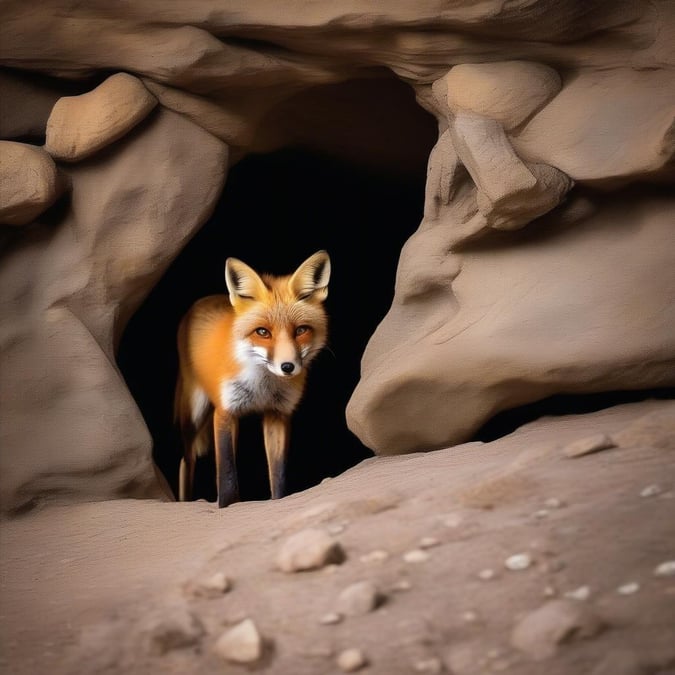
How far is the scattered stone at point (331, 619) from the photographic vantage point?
1993 millimetres

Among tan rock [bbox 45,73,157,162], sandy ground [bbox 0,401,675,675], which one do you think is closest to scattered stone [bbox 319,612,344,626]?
sandy ground [bbox 0,401,675,675]

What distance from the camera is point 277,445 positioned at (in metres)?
4.03

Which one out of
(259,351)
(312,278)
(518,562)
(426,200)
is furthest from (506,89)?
(518,562)

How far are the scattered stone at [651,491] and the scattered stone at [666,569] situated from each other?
31 centimetres

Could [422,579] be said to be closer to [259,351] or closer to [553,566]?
[553,566]

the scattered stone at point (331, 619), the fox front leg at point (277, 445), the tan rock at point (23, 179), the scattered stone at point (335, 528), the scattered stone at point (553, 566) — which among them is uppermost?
Result: the tan rock at point (23, 179)

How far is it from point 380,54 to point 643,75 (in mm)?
1018

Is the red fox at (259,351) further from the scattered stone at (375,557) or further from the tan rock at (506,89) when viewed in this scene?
the scattered stone at (375,557)

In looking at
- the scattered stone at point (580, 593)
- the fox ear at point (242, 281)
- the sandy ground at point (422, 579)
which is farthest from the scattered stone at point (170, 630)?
the fox ear at point (242, 281)

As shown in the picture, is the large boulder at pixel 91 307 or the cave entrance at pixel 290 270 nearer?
the large boulder at pixel 91 307

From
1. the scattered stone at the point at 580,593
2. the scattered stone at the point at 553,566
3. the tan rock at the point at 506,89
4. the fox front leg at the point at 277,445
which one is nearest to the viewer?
the scattered stone at the point at 580,593

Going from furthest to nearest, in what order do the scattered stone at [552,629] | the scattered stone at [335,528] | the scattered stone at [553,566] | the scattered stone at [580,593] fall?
1. the scattered stone at [335,528]
2. the scattered stone at [553,566]
3. the scattered stone at [580,593]
4. the scattered stone at [552,629]

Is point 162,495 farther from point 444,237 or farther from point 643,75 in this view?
point 643,75

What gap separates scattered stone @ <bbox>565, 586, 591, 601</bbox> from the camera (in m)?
1.83
